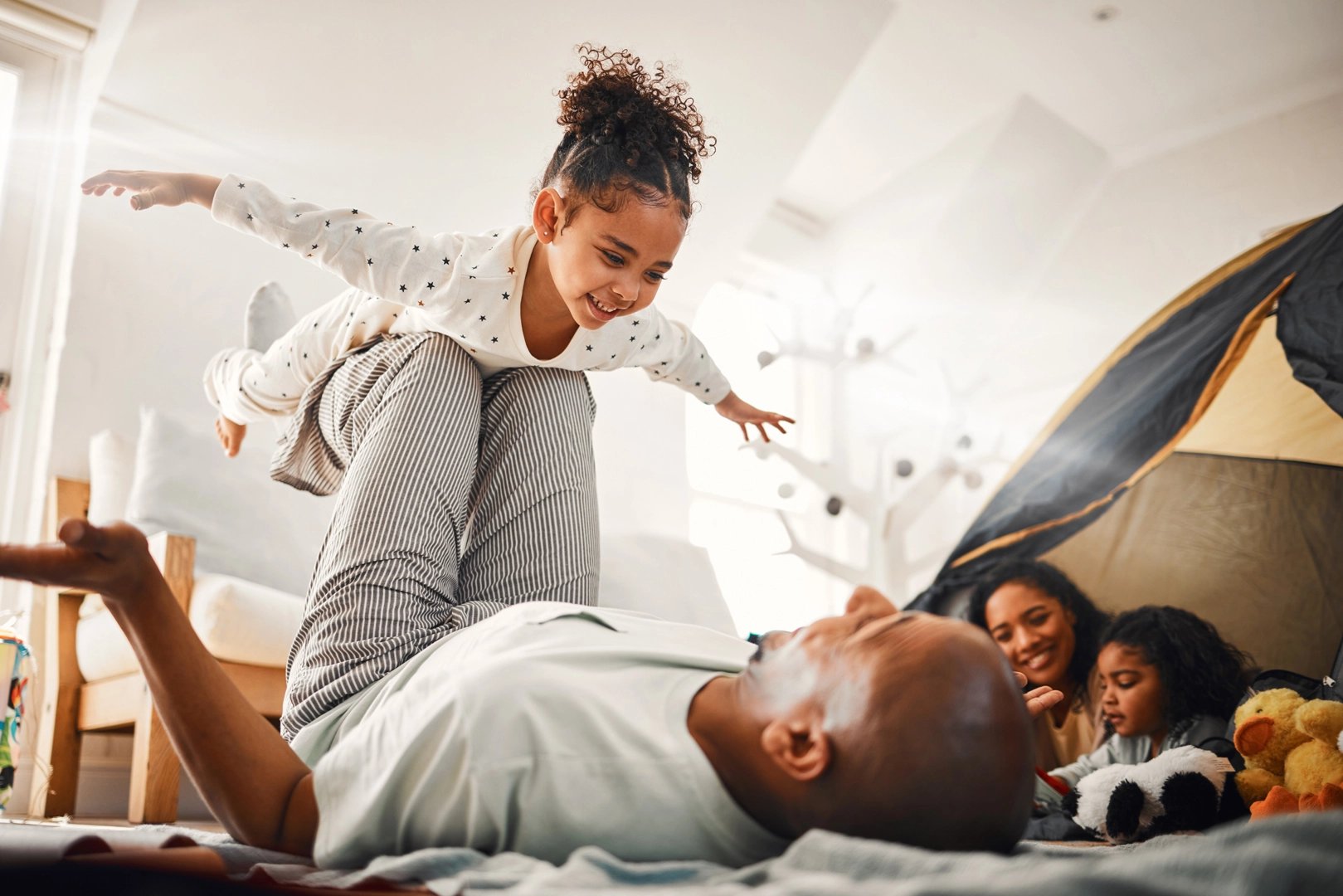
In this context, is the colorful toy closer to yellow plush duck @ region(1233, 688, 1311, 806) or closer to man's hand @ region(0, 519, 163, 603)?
man's hand @ region(0, 519, 163, 603)

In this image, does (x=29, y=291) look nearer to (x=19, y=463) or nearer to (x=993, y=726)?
(x=19, y=463)

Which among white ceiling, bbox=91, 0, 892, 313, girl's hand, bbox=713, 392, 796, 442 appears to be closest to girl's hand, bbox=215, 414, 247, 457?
girl's hand, bbox=713, 392, 796, 442

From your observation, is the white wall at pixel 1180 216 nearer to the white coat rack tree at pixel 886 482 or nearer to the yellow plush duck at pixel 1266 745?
the white coat rack tree at pixel 886 482

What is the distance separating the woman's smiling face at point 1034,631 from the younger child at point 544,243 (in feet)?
4.56

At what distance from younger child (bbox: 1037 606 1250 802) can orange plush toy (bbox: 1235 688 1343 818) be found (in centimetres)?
39

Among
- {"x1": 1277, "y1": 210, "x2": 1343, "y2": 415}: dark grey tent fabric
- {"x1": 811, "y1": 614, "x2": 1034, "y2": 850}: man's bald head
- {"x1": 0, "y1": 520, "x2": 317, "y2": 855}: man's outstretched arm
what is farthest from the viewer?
{"x1": 1277, "y1": 210, "x2": 1343, "y2": 415}: dark grey tent fabric

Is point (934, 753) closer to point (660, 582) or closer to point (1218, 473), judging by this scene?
point (660, 582)

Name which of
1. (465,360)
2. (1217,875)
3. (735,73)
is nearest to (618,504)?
(735,73)

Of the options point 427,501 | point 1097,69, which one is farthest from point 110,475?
point 1097,69

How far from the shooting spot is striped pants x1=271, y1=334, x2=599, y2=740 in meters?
0.86

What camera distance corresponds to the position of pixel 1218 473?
233cm

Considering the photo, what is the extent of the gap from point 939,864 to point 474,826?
0.27m

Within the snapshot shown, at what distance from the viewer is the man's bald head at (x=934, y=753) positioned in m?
0.53

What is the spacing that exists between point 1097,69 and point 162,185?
2.70m
